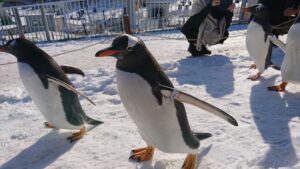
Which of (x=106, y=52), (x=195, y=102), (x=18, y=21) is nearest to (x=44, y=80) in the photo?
(x=106, y=52)

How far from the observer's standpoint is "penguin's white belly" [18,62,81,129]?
2.08 metres

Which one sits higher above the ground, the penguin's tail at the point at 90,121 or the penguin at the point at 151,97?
the penguin at the point at 151,97

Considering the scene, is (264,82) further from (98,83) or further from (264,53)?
(98,83)

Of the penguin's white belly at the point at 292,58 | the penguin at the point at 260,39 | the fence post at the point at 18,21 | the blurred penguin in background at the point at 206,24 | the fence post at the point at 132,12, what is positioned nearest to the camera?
the penguin's white belly at the point at 292,58

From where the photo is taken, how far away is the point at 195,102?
1.62 m

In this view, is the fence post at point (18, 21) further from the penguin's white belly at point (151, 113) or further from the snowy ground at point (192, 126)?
the penguin's white belly at point (151, 113)

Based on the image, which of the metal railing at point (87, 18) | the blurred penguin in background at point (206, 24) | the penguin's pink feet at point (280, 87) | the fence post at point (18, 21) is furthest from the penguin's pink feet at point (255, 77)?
the fence post at point (18, 21)

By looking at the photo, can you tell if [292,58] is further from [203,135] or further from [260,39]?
[203,135]

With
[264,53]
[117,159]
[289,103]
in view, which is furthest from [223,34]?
[117,159]

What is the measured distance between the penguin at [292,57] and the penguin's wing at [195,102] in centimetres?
146

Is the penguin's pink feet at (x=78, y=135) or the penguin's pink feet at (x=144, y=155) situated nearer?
the penguin's pink feet at (x=144, y=155)

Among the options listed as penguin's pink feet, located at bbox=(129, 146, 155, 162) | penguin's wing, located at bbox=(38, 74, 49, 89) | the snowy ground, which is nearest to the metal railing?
the snowy ground

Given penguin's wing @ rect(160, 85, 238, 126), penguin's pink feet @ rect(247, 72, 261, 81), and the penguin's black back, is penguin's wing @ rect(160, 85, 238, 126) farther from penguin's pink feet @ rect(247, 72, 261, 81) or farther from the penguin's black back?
penguin's pink feet @ rect(247, 72, 261, 81)

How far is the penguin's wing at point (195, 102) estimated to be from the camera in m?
1.60
